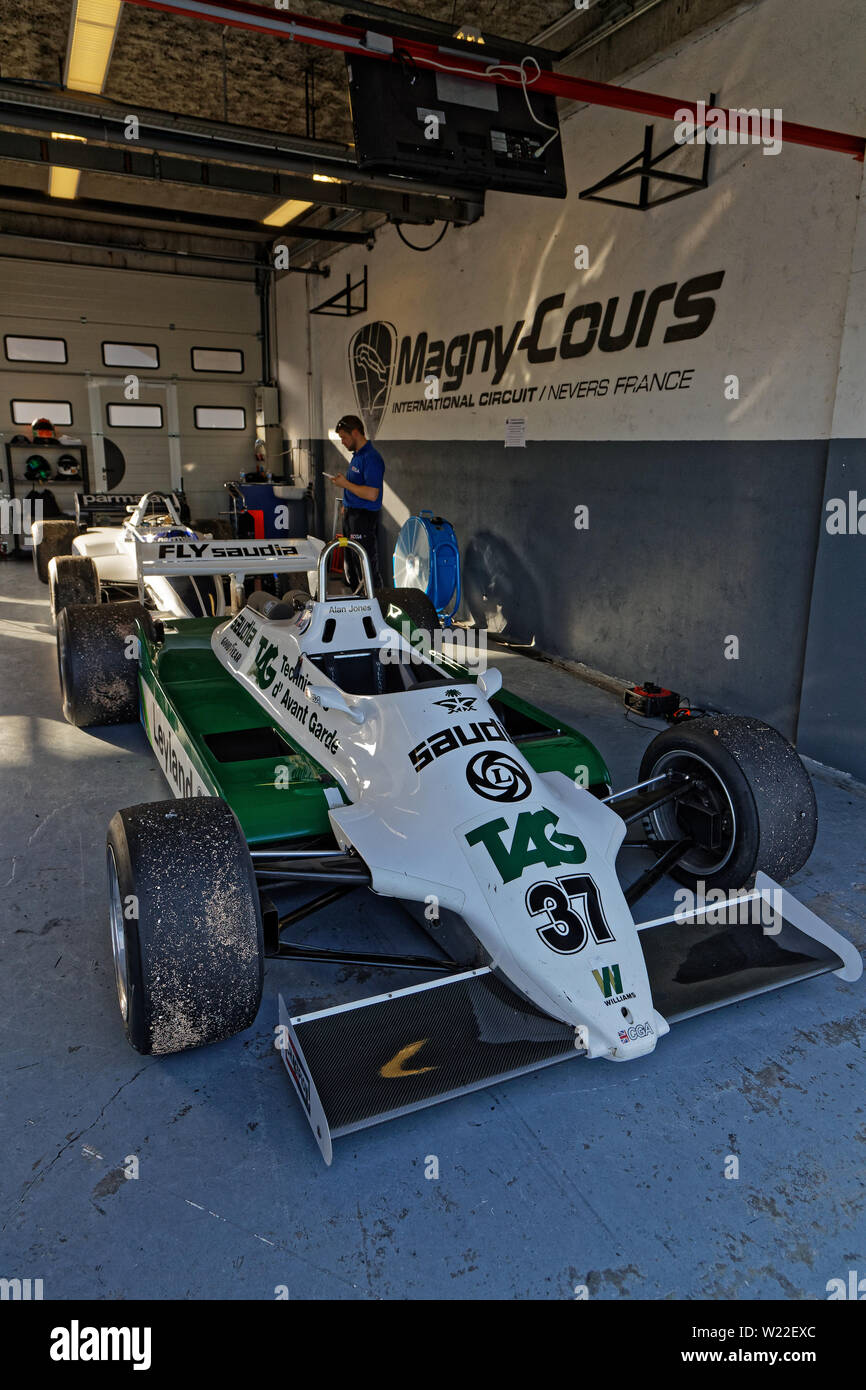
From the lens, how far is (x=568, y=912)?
→ 7.69 ft

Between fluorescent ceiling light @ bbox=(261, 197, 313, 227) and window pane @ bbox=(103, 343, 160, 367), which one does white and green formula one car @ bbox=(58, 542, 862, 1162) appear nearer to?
fluorescent ceiling light @ bbox=(261, 197, 313, 227)

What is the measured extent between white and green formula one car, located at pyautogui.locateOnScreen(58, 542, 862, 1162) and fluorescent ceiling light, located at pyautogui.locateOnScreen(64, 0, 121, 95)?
366cm

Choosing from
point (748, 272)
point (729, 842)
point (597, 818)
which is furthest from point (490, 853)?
point (748, 272)

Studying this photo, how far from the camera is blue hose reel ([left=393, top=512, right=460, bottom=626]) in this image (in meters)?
7.51

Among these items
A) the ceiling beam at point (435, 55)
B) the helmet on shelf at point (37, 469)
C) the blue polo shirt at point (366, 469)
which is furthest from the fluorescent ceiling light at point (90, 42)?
the helmet on shelf at point (37, 469)

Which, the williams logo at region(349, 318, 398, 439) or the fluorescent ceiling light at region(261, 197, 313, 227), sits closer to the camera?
the williams logo at region(349, 318, 398, 439)

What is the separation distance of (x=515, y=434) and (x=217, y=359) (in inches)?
356

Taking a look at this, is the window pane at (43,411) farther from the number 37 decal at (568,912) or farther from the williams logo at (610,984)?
the williams logo at (610,984)

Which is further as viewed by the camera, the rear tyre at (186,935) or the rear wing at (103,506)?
the rear wing at (103,506)

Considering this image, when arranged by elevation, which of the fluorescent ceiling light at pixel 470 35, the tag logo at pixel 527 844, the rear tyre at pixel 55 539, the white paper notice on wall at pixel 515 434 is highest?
the fluorescent ceiling light at pixel 470 35

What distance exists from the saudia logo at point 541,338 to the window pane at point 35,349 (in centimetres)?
558

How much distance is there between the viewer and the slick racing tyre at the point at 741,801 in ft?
9.64

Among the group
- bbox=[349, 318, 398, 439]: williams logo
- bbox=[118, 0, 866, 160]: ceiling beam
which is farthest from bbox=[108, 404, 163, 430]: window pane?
bbox=[118, 0, 866, 160]: ceiling beam

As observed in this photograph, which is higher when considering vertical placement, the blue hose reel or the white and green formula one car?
the blue hose reel
